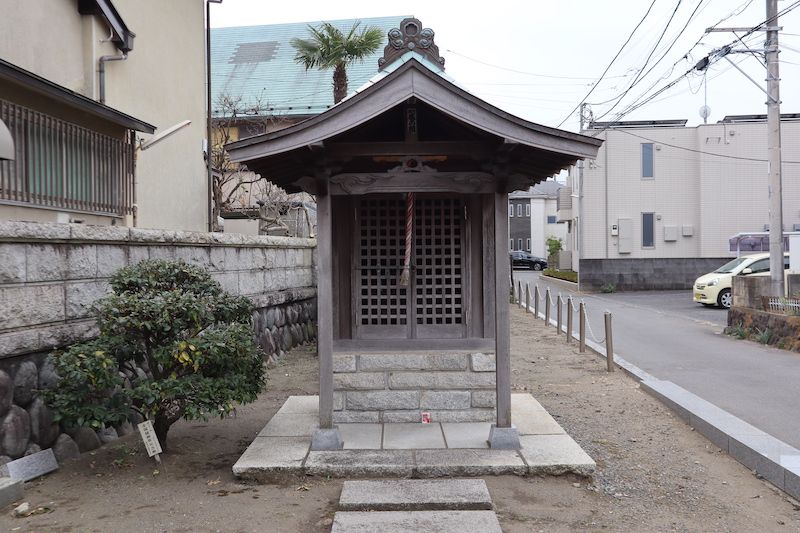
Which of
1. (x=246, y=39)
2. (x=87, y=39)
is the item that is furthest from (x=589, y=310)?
(x=246, y=39)

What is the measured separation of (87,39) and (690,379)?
36.7 feet

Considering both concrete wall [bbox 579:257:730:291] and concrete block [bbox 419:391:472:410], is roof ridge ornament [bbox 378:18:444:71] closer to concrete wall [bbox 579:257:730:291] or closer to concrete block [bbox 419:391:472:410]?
concrete block [bbox 419:391:472:410]

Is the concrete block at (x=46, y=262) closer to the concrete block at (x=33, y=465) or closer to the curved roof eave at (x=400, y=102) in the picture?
the concrete block at (x=33, y=465)

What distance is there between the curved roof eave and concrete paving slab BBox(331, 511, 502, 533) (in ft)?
10.3

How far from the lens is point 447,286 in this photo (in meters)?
7.09

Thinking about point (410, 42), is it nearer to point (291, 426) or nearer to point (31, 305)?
point (291, 426)

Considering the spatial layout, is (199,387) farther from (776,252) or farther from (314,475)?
(776,252)

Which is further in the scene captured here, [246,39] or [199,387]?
[246,39]

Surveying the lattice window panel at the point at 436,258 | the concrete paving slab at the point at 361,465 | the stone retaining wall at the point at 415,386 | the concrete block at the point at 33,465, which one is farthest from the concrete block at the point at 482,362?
the concrete block at the point at 33,465

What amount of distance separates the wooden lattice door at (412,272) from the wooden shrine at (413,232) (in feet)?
0.05

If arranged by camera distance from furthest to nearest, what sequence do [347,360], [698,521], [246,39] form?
[246,39] < [347,360] < [698,521]

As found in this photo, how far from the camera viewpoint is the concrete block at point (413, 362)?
676cm

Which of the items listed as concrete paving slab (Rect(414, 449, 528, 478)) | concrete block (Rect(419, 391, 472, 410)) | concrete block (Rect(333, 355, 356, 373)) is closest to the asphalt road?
concrete paving slab (Rect(414, 449, 528, 478))

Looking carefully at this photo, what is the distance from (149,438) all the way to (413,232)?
3.47 metres
